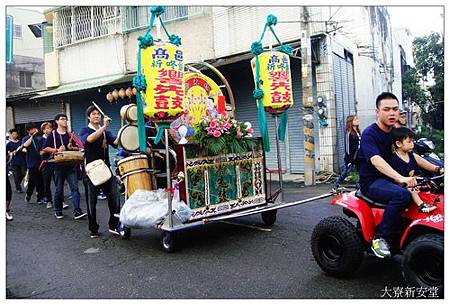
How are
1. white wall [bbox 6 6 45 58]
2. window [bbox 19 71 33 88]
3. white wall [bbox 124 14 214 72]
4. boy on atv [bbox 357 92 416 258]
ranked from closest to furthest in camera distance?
boy on atv [bbox 357 92 416 258] → white wall [bbox 124 14 214 72] → white wall [bbox 6 6 45 58] → window [bbox 19 71 33 88]

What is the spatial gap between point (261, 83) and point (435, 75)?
434 inches

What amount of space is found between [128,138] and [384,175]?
320cm

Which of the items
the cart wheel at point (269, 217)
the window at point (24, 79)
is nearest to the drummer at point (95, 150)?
the cart wheel at point (269, 217)

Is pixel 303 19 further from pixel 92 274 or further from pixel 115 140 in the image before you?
pixel 92 274

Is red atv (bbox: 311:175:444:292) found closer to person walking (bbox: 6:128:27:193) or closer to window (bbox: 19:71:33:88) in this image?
person walking (bbox: 6:128:27:193)

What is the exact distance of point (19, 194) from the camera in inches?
386

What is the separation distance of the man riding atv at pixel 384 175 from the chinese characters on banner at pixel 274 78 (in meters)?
2.16

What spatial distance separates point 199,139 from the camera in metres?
5.00

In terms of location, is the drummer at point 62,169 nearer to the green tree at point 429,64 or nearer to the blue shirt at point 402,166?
the blue shirt at point 402,166

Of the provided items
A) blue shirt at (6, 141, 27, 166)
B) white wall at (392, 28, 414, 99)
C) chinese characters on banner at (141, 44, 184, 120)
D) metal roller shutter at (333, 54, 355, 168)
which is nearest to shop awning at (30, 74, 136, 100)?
blue shirt at (6, 141, 27, 166)

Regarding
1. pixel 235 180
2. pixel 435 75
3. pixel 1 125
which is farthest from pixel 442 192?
pixel 435 75

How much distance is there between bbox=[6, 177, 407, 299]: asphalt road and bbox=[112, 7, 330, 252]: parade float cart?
1.11ft

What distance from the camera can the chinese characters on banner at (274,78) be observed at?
5645 mm

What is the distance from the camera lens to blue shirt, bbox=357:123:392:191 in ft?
11.6
